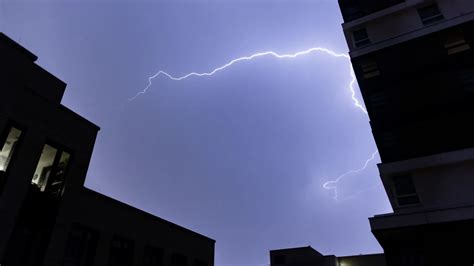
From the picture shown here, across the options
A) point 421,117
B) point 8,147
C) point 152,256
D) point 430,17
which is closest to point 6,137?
point 8,147

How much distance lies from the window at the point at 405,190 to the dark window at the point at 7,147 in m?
21.0

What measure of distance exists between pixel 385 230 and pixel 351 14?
18.0m

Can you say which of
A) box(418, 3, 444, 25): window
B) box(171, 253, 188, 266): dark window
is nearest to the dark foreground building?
box(171, 253, 188, 266): dark window

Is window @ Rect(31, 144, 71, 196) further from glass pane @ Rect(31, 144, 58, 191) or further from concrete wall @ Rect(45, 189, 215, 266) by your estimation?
concrete wall @ Rect(45, 189, 215, 266)

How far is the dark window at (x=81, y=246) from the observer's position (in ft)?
60.7

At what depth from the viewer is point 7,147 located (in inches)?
650

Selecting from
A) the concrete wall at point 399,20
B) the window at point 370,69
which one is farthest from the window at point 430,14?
the window at point 370,69

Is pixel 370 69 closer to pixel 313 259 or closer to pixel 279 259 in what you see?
pixel 313 259

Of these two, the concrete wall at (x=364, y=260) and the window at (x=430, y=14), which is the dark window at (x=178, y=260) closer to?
the window at (x=430, y=14)

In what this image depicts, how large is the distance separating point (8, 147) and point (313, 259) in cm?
4397

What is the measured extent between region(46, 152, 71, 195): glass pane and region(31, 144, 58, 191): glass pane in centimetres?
28

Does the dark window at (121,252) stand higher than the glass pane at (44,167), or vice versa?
the glass pane at (44,167)

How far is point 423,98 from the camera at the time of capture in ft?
70.9

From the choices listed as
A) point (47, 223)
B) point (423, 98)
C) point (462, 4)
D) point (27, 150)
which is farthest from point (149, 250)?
point (462, 4)
